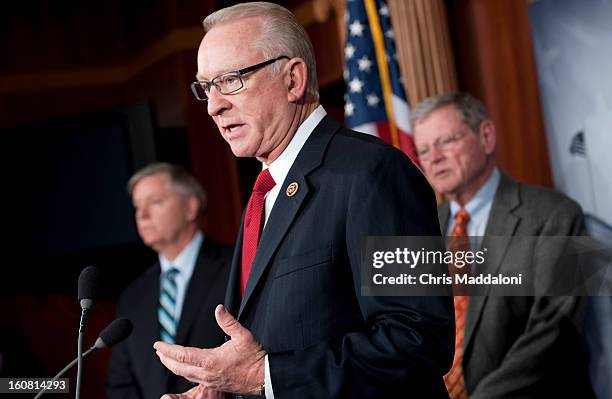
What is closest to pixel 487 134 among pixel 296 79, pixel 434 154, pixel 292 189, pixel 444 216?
pixel 434 154

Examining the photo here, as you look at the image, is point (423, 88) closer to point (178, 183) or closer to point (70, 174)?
point (178, 183)

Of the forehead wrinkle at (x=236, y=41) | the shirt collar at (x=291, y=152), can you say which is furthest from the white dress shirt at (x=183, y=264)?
the forehead wrinkle at (x=236, y=41)

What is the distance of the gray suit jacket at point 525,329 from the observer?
121 inches

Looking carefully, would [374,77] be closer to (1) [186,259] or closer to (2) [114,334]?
(1) [186,259]

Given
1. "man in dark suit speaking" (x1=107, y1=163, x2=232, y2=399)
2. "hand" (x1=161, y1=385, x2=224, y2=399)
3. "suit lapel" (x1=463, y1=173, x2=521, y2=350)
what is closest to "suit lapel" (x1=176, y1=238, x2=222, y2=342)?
"man in dark suit speaking" (x1=107, y1=163, x2=232, y2=399)

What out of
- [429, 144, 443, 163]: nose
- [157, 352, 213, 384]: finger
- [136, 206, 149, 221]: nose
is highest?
[429, 144, 443, 163]: nose

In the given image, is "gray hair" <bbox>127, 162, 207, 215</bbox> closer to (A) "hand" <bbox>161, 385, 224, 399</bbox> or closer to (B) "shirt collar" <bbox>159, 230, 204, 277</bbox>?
(B) "shirt collar" <bbox>159, 230, 204, 277</bbox>

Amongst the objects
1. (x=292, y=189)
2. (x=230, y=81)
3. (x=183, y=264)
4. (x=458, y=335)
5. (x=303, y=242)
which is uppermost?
(x=230, y=81)

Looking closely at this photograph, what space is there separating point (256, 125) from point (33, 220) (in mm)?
4434

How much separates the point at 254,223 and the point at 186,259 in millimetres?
2185

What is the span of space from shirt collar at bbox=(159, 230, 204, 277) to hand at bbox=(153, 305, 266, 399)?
240 cm

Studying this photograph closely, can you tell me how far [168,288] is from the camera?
406 cm

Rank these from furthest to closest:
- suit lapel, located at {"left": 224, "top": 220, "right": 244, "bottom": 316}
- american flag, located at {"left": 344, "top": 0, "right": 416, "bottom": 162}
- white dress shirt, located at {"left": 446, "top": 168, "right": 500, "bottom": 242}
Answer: american flag, located at {"left": 344, "top": 0, "right": 416, "bottom": 162} → white dress shirt, located at {"left": 446, "top": 168, "right": 500, "bottom": 242} → suit lapel, located at {"left": 224, "top": 220, "right": 244, "bottom": 316}

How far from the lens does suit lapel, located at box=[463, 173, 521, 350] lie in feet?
10.4
